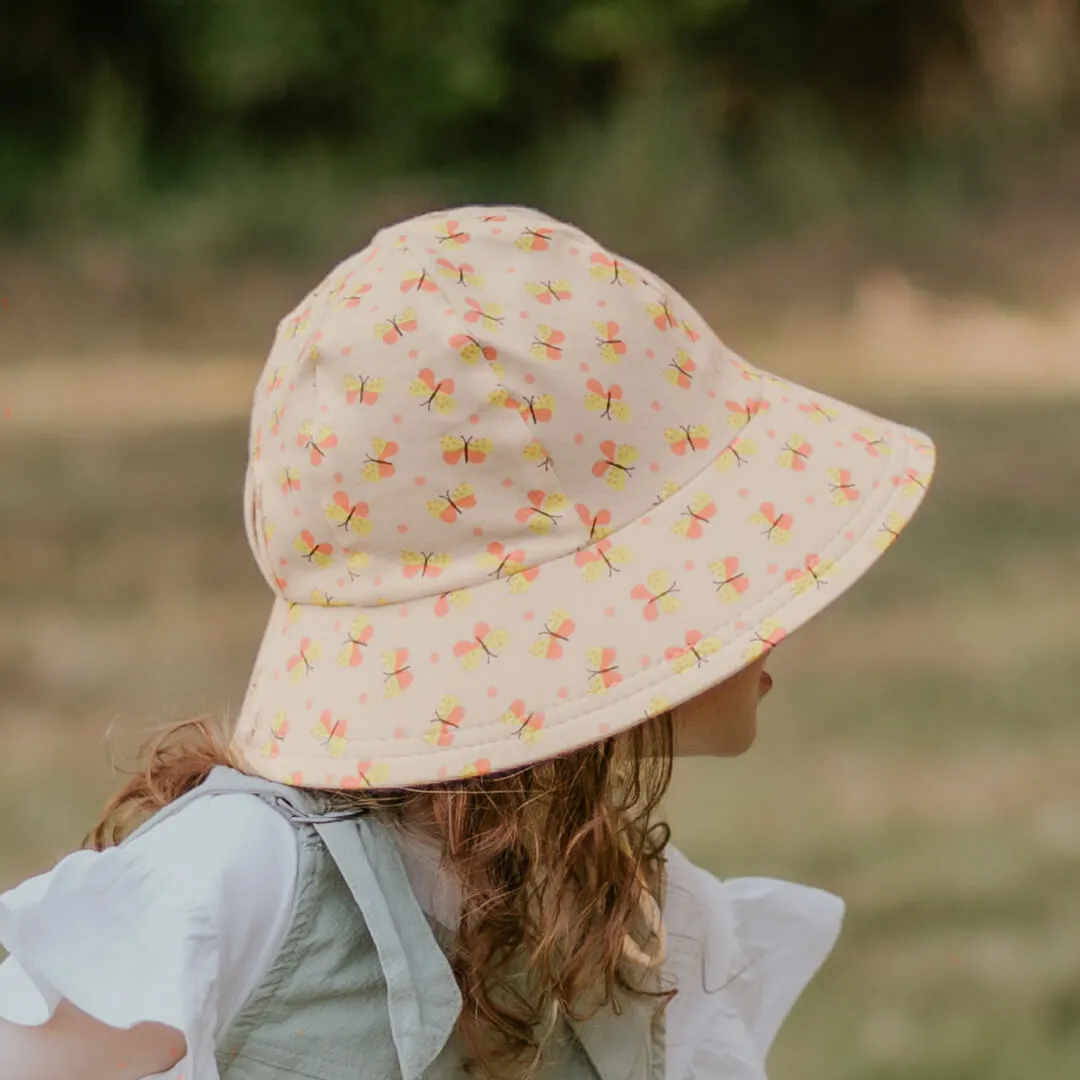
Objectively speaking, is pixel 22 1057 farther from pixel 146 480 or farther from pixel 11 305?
pixel 11 305

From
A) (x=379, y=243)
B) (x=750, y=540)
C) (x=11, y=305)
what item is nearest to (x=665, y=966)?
(x=750, y=540)

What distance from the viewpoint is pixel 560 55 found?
3.39 metres

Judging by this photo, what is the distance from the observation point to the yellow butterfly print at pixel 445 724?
0.68m

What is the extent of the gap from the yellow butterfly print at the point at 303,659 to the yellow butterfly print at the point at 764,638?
185 millimetres

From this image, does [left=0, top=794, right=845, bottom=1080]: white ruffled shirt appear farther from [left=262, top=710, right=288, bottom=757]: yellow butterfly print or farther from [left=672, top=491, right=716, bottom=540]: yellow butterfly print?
[left=672, top=491, right=716, bottom=540]: yellow butterfly print

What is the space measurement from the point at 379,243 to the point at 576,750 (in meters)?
0.25

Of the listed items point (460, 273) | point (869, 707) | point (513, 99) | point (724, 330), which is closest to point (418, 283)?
point (460, 273)

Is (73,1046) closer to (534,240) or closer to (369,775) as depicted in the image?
(369,775)

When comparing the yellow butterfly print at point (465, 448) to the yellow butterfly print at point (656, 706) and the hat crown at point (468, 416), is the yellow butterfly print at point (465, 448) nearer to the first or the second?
the hat crown at point (468, 416)

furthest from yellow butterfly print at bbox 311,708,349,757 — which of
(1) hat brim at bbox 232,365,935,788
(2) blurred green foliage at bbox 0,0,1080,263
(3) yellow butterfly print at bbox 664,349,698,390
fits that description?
(2) blurred green foliage at bbox 0,0,1080,263

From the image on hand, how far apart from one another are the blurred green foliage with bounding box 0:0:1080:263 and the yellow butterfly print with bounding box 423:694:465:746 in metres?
2.68

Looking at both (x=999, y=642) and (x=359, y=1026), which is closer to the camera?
(x=359, y=1026)

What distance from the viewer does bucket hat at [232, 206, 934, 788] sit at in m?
0.68

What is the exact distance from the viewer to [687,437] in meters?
0.73
